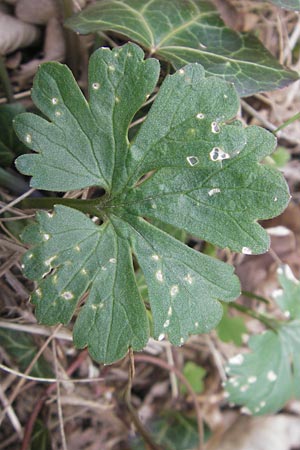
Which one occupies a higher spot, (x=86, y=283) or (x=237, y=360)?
(x=86, y=283)

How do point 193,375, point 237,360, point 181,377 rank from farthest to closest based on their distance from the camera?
point 193,375
point 181,377
point 237,360

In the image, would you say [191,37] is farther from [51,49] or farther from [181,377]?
[181,377]

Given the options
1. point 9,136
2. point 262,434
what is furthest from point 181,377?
point 9,136

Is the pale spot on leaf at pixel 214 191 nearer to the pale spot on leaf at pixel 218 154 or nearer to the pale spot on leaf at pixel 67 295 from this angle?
the pale spot on leaf at pixel 218 154

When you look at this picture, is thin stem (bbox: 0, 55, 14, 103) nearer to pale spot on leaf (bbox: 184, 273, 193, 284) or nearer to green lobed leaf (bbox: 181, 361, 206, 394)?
pale spot on leaf (bbox: 184, 273, 193, 284)

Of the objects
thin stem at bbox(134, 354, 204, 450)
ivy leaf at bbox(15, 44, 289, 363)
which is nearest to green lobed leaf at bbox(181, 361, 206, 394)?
thin stem at bbox(134, 354, 204, 450)

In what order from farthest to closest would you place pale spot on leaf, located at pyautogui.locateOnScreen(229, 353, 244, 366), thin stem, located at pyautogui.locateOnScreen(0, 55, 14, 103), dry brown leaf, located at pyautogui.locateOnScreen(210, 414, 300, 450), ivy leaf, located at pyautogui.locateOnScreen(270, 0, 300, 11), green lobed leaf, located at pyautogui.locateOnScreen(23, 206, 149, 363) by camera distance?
dry brown leaf, located at pyautogui.locateOnScreen(210, 414, 300, 450)
pale spot on leaf, located at pyautogui.locateOnScreen(229, 353, 244, 366)
thin stem, located at pyautogui.locateOnScreen(0, 55, 14, 103)
ivy leaf, located at pyautogui.locateOnScreen(270, 0, 300, 11)
green lobed leaf, located at pyautogui.locateOnScreen(23, 206, 149, 363)

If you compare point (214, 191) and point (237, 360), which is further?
point (237, 360)
